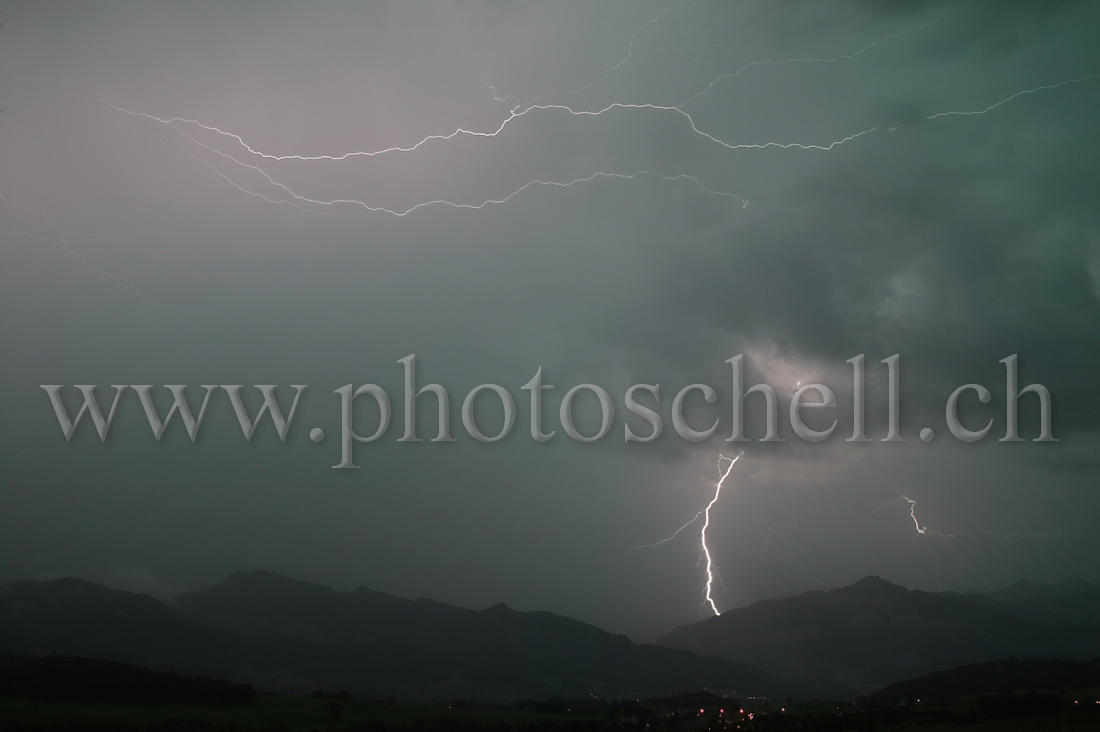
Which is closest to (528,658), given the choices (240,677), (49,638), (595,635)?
(595,635)

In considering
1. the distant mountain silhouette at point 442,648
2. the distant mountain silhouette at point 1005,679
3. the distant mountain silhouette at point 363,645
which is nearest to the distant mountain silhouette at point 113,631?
the distant mountain silhouette at point 363,645

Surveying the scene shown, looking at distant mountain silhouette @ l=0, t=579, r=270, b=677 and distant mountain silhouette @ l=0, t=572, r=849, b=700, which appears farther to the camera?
distant mountain silhouette @ l=0, t=572, r=849, b=700

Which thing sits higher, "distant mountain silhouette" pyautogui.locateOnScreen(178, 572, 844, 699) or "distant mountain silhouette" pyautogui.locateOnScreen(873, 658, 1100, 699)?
"distant mountain silhouette" pyautogui.locateOnScreen(873, 658, 1100, 699)

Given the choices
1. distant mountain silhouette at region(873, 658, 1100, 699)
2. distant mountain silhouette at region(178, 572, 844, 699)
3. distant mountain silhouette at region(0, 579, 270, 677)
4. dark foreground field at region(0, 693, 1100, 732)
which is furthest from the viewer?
distant mountain silhouette at region(178, 572, 844, 699)

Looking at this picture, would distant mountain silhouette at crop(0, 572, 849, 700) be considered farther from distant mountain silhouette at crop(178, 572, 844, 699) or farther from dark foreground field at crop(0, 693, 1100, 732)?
dark foreground field at crop(0, 693, 1100, 732)

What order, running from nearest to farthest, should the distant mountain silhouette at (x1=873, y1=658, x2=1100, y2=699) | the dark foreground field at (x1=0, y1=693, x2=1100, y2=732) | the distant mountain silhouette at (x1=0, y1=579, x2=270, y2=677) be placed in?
the dark foreground field at (x1=0, y1=693, x2=1100, y2=732) → the distant mountain silhouette at (x1=873, y1=658, x2=1100, y2=699) → the distant mountain silhouette at (x1=0, y1=579, x2=270, y2=677)

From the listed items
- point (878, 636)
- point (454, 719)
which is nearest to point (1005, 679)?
point (454, 719)

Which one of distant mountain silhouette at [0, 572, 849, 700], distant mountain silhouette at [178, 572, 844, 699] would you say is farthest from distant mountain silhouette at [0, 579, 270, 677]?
distant mountain silhouette at [178, 572, 844, 699]

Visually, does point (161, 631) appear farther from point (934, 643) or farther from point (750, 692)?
point (934, 643)
